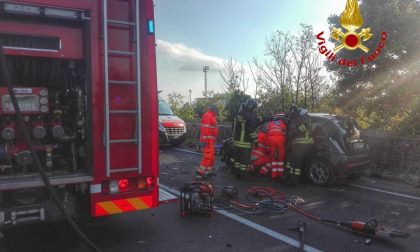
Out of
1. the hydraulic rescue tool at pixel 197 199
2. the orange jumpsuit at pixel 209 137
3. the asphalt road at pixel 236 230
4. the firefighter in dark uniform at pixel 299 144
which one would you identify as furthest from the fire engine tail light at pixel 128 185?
the orange jumpsuit at pixel 209 137

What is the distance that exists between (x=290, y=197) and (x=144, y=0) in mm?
4583

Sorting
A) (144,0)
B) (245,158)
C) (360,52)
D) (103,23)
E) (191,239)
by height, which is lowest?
(191,239)

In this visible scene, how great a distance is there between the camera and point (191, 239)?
5059 millimetres

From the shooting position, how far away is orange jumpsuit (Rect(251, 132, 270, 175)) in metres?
9.28

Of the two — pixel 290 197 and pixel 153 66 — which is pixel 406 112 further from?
pixel 153 66

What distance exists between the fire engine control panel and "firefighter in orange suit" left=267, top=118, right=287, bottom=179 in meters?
5.46

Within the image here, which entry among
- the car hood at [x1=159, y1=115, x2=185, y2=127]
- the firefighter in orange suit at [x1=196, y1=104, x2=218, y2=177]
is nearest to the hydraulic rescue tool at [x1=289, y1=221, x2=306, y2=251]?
the firefighter in orange suit at [x1=196, y1=104, x2=218, y2=177]

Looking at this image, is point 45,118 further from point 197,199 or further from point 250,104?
point 250,104

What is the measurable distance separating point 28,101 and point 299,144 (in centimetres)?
570

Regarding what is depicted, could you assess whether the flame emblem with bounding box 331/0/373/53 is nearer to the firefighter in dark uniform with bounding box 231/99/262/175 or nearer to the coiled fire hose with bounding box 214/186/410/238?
the firefighter in dark uniform with bounding box 231/99/262/175

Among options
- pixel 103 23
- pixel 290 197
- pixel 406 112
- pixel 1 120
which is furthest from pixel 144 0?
pixel 406 112

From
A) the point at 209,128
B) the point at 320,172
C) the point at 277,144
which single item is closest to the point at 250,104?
the point at 277,144

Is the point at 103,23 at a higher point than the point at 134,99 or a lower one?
higher

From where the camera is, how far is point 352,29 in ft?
43.3
